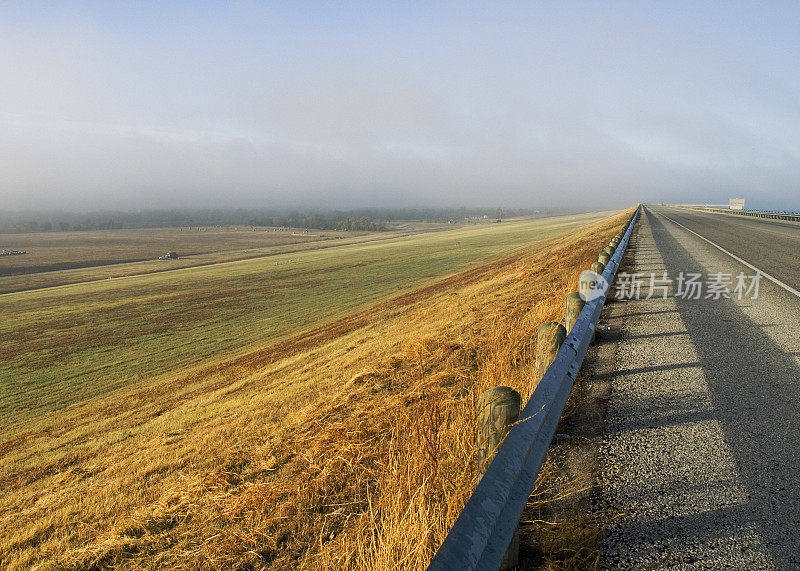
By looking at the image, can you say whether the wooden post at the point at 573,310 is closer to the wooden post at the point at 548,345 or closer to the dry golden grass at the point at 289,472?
the dry golden grass at the point at 289,472

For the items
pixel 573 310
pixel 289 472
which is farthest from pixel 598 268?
pixel 289 472

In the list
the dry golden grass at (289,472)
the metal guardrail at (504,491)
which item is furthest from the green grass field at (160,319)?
the metal guardrail at (504,491)

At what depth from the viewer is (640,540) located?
2.12 meters

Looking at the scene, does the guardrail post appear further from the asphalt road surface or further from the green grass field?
the green grass field

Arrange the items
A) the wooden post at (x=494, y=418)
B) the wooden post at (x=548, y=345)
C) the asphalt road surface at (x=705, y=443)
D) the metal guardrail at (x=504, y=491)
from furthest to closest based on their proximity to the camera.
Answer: the wooden post at (x=548, y=345) < the wooden post at (x=494, y=418) < the asphalt road surface at (x=705, y=443) < the metal guardrail at (x=504, y=491)

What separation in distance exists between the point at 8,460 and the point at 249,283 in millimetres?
34693

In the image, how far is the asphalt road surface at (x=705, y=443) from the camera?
2.09 meters

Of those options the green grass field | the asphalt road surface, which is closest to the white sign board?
the green grass field

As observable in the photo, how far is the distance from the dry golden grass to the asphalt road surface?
3.13ft

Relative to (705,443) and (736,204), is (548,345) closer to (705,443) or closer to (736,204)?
(705,443)

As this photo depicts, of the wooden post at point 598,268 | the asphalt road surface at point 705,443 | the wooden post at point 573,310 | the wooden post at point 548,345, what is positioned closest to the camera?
the asphalt road surface at point 705,443

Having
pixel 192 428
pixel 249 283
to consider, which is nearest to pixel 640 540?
pixel 192 428

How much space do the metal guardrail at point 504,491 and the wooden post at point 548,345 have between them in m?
0.33

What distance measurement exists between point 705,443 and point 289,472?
4.01m
